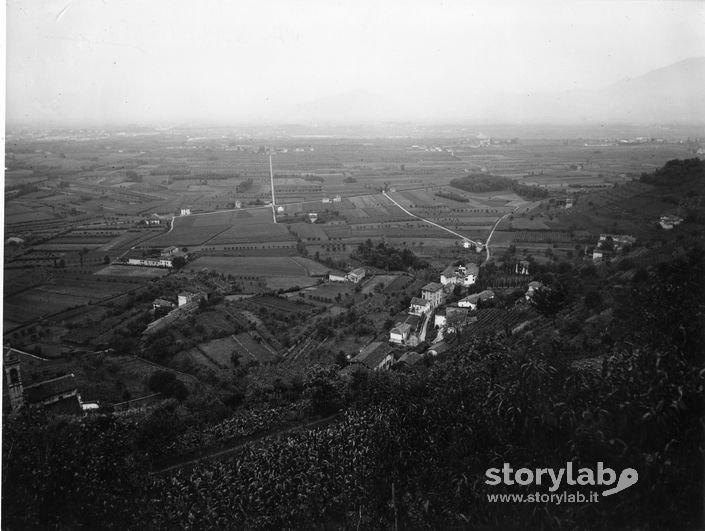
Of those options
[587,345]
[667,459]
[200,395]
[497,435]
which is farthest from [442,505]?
[200,395]

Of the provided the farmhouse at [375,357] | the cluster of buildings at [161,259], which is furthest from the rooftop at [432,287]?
the cluster of buildings at [161,259]

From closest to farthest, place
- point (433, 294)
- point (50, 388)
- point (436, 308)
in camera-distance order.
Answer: point (50, 388) → point (436, 308) → point (433, 294)

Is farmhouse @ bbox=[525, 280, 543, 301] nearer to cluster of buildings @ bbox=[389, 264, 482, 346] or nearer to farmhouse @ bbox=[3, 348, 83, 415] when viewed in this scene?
cluster of buildings @ bbox=[389, 264, 482, 346]

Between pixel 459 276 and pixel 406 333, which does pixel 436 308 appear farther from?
pixel 406 333

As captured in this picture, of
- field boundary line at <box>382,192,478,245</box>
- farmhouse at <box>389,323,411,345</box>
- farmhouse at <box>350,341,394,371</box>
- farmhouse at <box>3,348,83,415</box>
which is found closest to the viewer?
farmhouse at <box>3,348,83,415</box>

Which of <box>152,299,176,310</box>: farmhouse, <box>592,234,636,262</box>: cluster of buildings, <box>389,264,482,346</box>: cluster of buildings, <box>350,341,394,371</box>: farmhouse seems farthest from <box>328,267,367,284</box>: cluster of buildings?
<box>592,234,636,262</box>: cluster of buildings

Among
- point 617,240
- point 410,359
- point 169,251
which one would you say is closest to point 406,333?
point 410,359

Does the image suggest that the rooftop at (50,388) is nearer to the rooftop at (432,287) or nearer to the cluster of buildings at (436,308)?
the cluster of buildings at (436,308)
